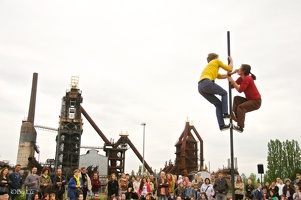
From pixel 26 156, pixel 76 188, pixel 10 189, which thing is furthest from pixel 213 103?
pixel 26 156

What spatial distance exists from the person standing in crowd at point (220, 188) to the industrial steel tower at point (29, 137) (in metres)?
41.1

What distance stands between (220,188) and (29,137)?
45745 millimetres

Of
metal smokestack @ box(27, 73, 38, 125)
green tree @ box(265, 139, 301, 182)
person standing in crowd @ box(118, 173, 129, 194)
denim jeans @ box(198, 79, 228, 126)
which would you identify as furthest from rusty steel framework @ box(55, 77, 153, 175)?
denim jeans @ box(198, 79, 228, 126)

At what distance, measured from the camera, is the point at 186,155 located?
5547cm

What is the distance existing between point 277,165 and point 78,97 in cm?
3148

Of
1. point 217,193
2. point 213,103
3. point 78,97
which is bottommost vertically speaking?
point 217,193

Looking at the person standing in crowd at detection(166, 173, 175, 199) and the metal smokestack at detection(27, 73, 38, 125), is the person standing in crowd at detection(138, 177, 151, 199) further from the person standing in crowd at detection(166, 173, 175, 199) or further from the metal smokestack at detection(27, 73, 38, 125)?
the metal smokestack at detection(27, 73, 38, 125)

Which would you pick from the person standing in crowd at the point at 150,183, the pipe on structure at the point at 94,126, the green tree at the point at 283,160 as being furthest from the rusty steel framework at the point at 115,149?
the person standing in crowd at the point at 150,183

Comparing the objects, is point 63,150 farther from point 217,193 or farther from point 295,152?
point 217,193

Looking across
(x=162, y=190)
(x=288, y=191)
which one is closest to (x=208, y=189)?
(x=162, y=190)

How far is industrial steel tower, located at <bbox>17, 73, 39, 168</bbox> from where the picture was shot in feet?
173

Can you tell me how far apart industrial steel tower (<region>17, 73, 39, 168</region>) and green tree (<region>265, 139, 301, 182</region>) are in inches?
1345

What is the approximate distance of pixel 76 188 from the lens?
42.5ft

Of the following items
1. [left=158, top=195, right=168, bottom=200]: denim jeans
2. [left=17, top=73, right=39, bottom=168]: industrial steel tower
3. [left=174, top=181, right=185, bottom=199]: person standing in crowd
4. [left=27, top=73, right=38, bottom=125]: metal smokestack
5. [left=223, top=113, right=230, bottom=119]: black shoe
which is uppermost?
[left=27, top=73, right=38, bottom=125]: metal smokestack
